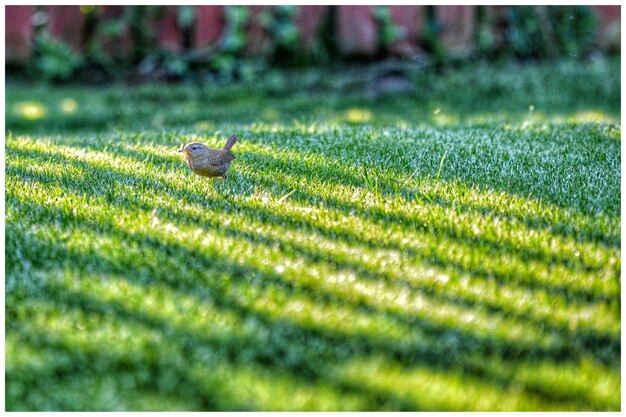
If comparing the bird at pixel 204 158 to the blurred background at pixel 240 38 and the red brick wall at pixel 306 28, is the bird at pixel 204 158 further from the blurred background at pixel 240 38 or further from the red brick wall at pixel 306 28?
the red brick wall at pixel 306 28

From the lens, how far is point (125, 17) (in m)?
8.41

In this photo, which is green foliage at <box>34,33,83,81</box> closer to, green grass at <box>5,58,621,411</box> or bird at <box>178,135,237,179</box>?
green grass at <box>5,58,621,411</box>

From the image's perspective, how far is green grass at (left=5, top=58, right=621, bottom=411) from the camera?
213 centimetres

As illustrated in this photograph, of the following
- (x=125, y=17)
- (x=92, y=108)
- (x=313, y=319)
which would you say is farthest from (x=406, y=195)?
(x=125, y=17)

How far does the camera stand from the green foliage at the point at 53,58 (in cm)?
833

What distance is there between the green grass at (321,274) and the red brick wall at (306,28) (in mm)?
3968

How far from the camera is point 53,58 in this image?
8.38m

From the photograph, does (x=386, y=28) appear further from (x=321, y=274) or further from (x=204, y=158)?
(x=321, y=274)

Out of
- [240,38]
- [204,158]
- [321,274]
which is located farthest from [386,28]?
[321,274]

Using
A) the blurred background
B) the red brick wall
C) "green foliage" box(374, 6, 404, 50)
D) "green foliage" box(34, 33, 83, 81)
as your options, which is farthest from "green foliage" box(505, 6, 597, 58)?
"green foliage" box(34, 33, 83, 81)

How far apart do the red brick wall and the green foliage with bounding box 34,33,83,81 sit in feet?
0.28

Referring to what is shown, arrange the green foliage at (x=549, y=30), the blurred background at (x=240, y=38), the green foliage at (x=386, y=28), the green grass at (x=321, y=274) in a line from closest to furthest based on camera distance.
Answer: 1. the green grass at (x=321, y=274)
2. the green foliage at (x=386, y=28)
3. the blurred background at (x=240, y=38)
4. the green foliage at (x=549, y=30)

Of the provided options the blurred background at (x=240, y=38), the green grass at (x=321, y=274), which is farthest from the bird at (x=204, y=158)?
the blurred background at (x=240, y=38)

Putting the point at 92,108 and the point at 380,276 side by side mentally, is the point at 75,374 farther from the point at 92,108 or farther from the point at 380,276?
the point at 92,108
